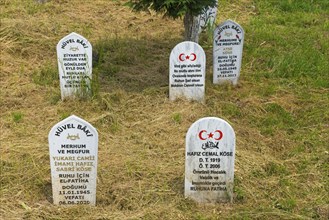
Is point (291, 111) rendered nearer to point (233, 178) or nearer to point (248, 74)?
point (248, 74)

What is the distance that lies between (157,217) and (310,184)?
132cm

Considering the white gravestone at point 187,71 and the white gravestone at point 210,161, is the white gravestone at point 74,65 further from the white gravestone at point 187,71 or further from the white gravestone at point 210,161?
the white gravestone at point 210,161

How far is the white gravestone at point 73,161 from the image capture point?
3.52 meters

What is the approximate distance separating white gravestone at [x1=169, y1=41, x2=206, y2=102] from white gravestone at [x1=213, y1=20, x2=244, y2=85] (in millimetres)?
534

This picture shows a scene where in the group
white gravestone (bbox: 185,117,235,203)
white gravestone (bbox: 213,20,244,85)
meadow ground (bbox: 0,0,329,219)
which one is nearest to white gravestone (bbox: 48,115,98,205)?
A: meadow ground (bbox: 0,0,329,219)

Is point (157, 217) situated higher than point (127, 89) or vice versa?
point (127, 89)

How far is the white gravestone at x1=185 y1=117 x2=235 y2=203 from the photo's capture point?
3.63m

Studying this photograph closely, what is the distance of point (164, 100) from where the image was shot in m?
5.59

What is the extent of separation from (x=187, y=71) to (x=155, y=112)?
22.6 inches

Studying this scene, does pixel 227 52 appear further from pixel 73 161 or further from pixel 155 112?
pixel 73 161

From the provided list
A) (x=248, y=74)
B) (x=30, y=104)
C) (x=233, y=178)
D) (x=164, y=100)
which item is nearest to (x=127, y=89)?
(x=164, y=100)

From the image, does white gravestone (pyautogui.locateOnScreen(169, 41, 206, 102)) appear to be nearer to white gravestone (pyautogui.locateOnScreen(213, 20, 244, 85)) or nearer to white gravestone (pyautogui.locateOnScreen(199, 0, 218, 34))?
white gravestone (pyautogui.locateOnScreen(213, 20, 244, 85))

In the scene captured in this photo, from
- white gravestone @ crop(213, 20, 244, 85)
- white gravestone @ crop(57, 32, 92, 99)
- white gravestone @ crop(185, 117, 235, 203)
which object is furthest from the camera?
white gravestone @ crop(213, 20, 244, 85)

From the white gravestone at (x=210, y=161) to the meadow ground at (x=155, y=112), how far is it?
110mm
